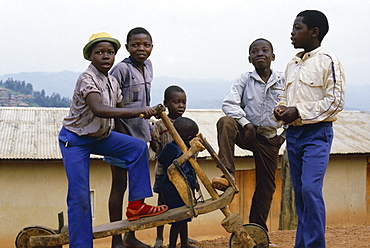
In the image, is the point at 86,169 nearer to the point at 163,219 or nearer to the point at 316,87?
the point at 163,219

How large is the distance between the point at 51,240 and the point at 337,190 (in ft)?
38.3

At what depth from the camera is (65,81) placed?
575 feet

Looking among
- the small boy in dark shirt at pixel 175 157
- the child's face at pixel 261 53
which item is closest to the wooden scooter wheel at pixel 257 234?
the small boy in dark shirt at pixel 175 157

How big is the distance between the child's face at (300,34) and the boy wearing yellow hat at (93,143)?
1616mm

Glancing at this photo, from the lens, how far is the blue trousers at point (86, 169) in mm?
4453

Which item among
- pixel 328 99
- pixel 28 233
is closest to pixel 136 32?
pixel 328 99

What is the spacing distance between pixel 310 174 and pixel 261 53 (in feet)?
5.63

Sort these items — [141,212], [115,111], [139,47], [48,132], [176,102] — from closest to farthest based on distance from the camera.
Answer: [115,111]
[141,212]
[139,47]
[176,102]
[48,132]

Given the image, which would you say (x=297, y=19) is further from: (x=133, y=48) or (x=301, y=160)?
(x=133, y=48)

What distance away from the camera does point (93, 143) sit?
4.62 metres

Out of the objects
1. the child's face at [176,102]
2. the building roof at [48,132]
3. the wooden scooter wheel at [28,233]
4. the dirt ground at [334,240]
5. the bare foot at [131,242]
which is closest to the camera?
the wooden scooter wheel at [28,233]

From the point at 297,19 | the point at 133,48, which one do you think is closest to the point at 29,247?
the point at 133,48

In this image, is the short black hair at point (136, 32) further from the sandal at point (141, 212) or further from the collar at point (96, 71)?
the sandal at point (141, 212)

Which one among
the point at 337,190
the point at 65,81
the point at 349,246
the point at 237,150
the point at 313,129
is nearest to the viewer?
the point at 313,129
